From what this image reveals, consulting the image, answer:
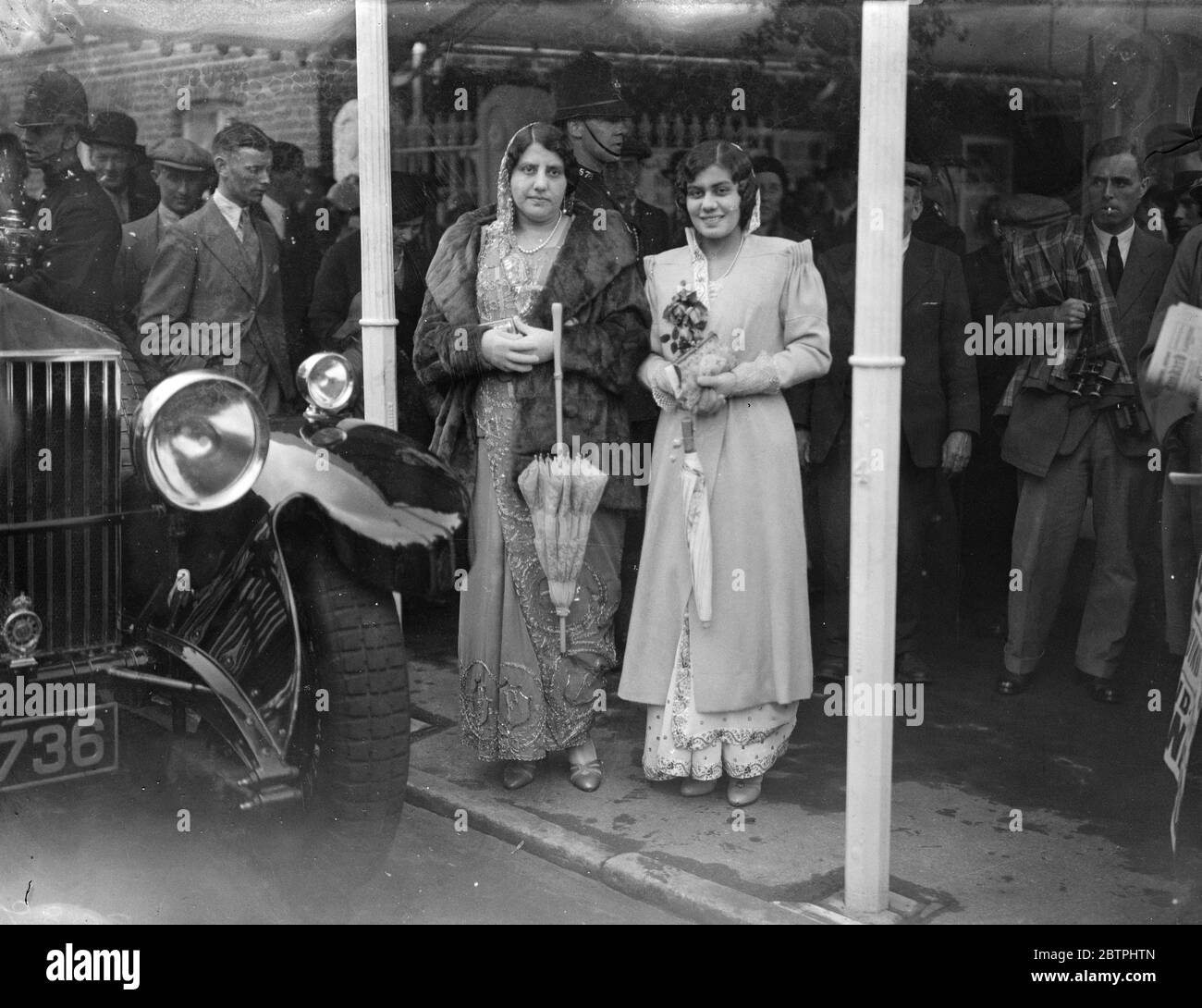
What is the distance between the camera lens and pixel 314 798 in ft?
11.1

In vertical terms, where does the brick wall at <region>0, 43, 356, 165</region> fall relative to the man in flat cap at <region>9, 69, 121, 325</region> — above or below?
above

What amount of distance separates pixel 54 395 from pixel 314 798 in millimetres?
1231

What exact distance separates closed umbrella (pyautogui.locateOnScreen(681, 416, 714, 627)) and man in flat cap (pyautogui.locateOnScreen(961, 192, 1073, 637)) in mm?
1702

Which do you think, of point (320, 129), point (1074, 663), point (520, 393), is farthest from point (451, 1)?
point (1074, 663)

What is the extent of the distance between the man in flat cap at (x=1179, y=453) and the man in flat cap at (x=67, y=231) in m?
3.50

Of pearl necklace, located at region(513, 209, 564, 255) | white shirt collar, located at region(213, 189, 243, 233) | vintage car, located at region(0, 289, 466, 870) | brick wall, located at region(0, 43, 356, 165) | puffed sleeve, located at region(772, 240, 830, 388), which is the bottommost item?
vintage car, located at region(0, 289, 466, 870)

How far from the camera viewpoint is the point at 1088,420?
509 centimetres

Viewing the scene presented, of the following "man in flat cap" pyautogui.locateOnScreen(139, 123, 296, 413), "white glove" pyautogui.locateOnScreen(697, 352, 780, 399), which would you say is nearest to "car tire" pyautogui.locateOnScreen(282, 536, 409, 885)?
"white glove" pyautogui.locateOnScreen(697, 352, 780, 399)

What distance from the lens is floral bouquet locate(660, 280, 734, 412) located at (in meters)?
4.14

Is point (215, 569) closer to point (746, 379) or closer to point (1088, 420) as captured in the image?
point (746, 379)

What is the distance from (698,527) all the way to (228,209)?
217 centimetres

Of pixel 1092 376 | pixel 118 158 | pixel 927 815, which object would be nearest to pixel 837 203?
pixel 1092 376

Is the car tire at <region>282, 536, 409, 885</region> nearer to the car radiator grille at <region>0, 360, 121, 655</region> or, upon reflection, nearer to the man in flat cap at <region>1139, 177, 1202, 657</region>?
the car radiator grille at <region>0, 360, 121, 655</region>
